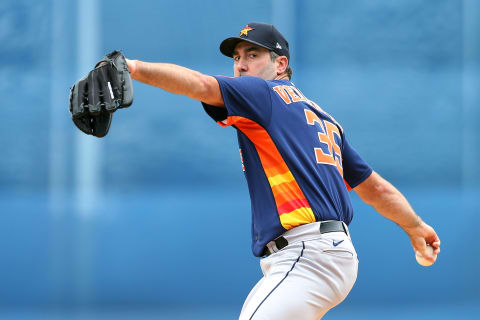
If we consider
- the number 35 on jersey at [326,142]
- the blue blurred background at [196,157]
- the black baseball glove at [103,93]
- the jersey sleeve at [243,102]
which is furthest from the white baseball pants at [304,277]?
the blue blurred background at [196,157]

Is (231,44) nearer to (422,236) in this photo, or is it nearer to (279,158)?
(279,158)

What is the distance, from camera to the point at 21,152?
762cm

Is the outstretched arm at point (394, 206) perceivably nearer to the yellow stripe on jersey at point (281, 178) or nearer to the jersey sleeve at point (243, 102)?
the yellow stripe on jersey at point (281, 178)

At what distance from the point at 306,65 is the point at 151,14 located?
1.85 meters

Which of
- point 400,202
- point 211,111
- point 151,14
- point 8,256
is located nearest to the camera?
point 211,111

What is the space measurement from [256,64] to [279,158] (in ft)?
2.36

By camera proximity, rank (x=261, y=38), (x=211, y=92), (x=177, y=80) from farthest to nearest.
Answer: (x=261, y=38), (x=211, y=92), (x=177, y=80)

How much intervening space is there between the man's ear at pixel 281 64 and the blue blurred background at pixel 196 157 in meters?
3.78

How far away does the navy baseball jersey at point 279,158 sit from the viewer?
126 inches

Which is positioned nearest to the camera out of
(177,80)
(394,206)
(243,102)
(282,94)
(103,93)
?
(103,93)

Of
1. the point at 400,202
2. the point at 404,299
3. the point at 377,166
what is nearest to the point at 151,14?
the point at 377,166

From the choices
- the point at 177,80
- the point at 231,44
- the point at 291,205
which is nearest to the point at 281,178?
the point at 291,205

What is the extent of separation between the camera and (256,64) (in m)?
3.76

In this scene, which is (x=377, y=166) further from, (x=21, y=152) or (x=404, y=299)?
(x=21, y=152)
